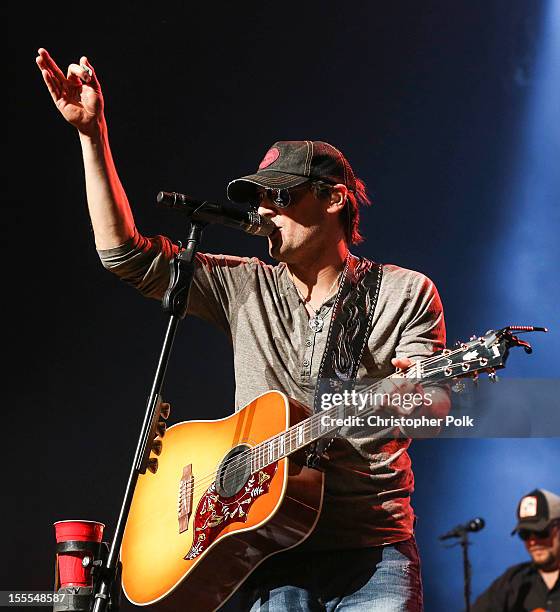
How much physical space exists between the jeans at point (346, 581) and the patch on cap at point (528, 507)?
0.52 m

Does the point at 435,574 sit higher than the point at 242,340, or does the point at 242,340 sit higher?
the point at 242,340

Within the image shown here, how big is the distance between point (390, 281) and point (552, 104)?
2.13 meters

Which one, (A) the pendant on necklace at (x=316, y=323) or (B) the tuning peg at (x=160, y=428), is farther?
(A) the pendant on necklace at (x=316, y=323)

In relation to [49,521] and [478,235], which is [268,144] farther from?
[49,521]

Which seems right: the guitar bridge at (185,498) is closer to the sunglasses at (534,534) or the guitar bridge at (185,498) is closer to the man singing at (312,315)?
the man singing at (312,315)

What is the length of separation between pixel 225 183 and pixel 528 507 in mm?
2729

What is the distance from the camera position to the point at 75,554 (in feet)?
8.10

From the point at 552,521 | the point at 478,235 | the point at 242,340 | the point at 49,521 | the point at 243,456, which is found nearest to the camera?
the point at 552,521

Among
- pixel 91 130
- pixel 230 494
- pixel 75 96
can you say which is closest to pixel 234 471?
pixel 230 494

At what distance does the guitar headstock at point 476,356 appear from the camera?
214 centimetres

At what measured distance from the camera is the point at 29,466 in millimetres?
3908

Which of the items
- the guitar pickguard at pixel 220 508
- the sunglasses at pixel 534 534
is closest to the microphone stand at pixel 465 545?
the sunglasses at pixel 534 534

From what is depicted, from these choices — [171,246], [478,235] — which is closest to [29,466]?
[171,246]

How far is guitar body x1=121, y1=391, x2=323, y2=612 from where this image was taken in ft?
7.88
